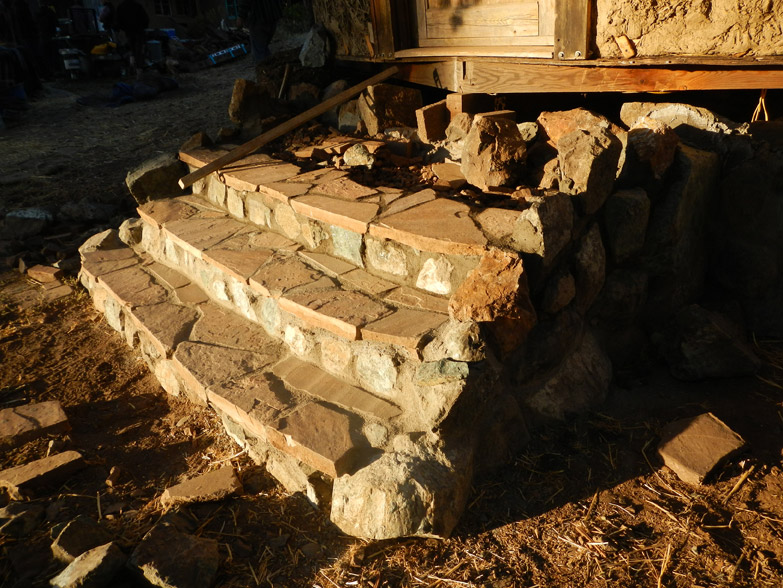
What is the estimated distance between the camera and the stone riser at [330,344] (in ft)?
9.36

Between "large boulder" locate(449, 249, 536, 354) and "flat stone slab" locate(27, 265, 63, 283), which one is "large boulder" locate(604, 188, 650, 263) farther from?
"flat stone slab" locate(27, 265, 63, 283)

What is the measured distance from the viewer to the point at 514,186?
369 centimetres

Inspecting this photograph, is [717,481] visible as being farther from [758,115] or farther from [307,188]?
[307,188]

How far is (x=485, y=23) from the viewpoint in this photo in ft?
15.6

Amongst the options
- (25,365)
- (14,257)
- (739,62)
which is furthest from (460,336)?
(14,257)

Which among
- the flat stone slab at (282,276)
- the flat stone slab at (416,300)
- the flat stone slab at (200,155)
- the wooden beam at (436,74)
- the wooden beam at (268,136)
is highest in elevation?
the wooden beam at (436,74)

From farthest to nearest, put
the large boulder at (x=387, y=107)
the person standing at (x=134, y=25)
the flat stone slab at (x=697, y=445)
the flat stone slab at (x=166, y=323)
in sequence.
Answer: the person standing at (x=134, y=25)
the large boulder at (x=387, y=107)
the flat stone slab at (x=166, y=323)
the flat stone slab at (x=697, y=445)

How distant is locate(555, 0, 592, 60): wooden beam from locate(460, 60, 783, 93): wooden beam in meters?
0.14

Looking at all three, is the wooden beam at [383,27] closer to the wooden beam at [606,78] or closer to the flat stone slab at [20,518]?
the wooden beam at [606,78]

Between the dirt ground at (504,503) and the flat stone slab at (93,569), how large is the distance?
0.51 feet

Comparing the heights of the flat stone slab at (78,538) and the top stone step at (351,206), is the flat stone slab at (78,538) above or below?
below

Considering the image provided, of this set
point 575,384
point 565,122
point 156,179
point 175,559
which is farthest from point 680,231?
point 156,179

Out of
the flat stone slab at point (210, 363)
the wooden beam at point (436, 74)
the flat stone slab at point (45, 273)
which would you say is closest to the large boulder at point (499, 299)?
the flat stone slab at point (210, 363)

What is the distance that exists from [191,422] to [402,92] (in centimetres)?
325
